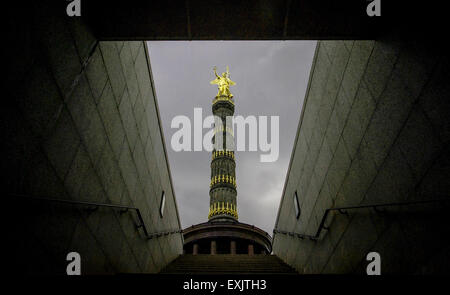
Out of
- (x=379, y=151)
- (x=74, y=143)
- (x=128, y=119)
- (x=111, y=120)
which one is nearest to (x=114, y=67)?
(x=111, y=120)

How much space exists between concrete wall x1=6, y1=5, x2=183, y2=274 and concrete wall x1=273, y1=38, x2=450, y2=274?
3.85 metres

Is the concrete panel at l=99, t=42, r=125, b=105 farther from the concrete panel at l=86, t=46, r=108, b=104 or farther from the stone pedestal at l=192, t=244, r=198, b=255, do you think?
the stone pedestal at l=192, t=244, r=198, b=255

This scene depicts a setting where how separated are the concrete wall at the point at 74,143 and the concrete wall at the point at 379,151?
3.85m

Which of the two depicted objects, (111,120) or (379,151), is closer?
(379,151)

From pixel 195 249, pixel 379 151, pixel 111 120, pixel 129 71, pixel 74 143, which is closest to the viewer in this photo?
pixel 74 143

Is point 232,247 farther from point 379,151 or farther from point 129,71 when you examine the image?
point 379,151

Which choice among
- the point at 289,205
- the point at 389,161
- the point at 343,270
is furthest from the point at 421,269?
the point at 289,205

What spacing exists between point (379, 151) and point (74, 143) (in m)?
4.18

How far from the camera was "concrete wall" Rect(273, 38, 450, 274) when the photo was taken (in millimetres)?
3473

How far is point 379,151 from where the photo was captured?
461 centimetres

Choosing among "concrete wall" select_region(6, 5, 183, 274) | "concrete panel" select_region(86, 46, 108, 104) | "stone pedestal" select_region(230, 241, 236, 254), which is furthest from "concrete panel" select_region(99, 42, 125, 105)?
"stone pedestal" select_region(230, 241, 236, 254)
